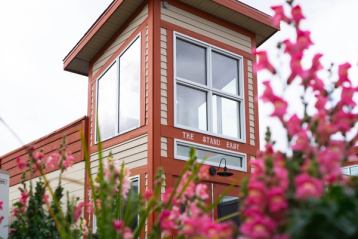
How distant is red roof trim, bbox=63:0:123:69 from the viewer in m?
6.63

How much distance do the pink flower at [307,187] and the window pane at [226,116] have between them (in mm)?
5246

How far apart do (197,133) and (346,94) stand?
4302mm

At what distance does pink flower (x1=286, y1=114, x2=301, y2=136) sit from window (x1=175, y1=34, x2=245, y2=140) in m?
4.36

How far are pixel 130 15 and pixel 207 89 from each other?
4.98 ft

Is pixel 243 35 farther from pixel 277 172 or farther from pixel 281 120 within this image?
pixel 277 172

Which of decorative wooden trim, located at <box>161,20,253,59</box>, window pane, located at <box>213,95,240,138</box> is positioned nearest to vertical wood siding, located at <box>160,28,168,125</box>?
decorative wooden trim, located at <box>161,20,253,59</box>

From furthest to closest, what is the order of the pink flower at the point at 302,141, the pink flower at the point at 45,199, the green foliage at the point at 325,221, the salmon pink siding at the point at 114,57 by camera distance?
1. the salmon pink siding at the point at 114,57
2. the pink flower at the point at 45,199
3. the pink flower at the point at 302,141
4. the green foliage at the point at 325,221

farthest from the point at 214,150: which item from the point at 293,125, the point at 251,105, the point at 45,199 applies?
the point at 293,125

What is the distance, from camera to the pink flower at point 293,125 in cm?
162

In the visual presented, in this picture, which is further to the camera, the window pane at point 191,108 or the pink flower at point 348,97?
the window pane at point 191,108

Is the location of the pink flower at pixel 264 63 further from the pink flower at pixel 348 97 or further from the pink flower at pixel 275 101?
the pink flower at pixel 348 97

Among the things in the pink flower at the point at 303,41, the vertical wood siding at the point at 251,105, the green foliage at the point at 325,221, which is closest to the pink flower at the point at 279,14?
the pink flower at the point at 303,41

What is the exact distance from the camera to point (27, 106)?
293 inches

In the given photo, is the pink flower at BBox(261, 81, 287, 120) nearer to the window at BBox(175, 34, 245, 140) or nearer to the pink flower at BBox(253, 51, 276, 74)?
the pink flower at BBox(253, 51, 276, 74)
